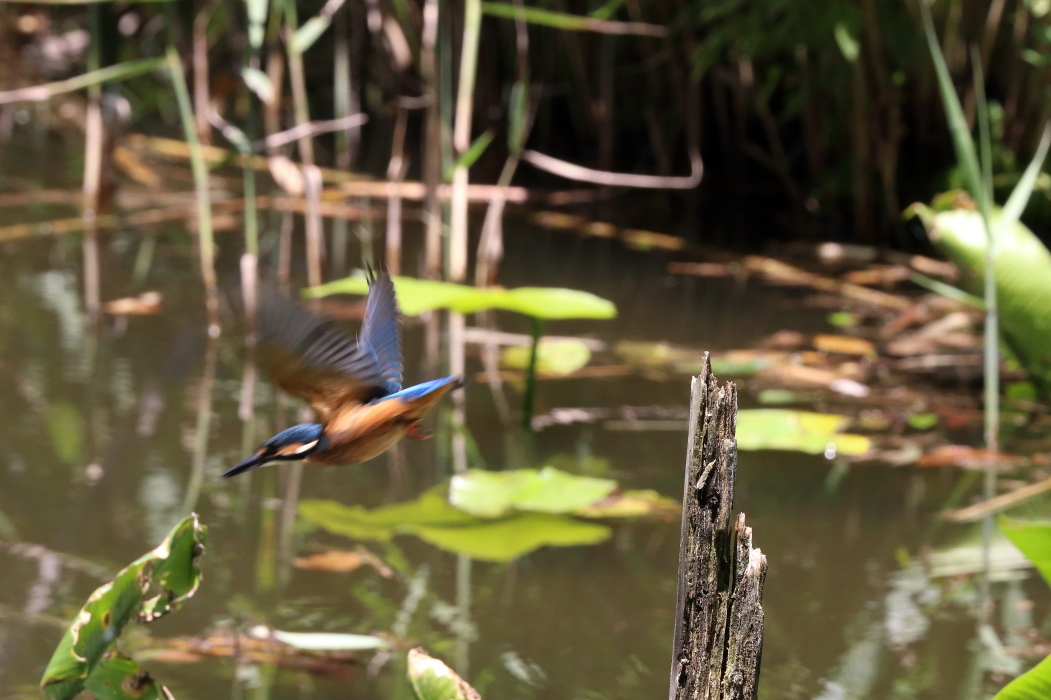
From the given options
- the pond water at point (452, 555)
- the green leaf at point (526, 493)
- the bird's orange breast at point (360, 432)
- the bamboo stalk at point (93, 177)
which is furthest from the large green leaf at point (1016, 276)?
the bamboo stalk at point (93, 177)

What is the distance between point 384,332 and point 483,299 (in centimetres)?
118

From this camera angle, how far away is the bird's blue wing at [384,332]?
3.78ft

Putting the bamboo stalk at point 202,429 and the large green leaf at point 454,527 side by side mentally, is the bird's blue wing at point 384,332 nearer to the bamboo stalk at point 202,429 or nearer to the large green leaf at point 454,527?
the large green leaf at point 454,527

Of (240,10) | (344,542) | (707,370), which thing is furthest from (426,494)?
(240,10)

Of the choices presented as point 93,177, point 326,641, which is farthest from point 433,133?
point 326,641

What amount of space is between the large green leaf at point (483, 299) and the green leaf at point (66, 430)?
572 mm

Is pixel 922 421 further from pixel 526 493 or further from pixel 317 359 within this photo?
pixel 317 359

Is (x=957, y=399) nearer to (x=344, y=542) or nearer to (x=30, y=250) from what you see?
(x=344, y=542)

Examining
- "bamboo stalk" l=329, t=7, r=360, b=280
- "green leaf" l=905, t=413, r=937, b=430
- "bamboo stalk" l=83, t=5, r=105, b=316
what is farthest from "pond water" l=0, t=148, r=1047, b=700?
"bamboo stalk" l=329, t=7, r=360, b=280

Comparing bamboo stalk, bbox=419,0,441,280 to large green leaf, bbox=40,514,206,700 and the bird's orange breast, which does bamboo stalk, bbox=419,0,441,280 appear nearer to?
large green leaf, bbox=40,514,206,700

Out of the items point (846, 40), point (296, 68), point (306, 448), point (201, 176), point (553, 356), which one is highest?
point (846, 40)

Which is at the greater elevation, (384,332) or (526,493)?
(384,332)

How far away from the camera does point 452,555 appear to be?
200 centimetres

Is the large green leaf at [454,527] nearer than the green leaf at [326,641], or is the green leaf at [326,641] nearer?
the green leaf at [326,641]
